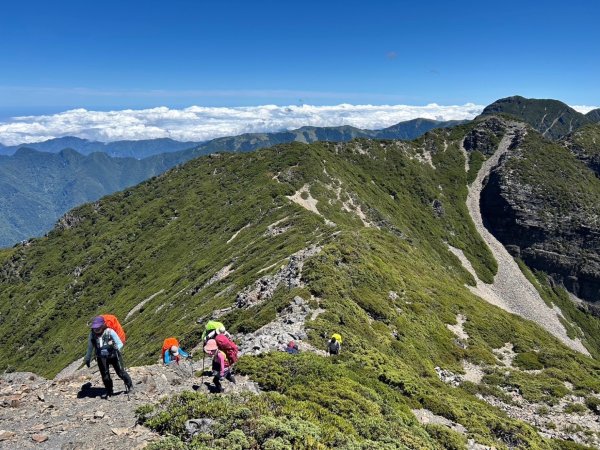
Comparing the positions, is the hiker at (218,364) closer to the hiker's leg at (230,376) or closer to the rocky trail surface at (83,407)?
the hiker's leg at (230,376)

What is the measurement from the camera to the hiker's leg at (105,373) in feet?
49.3

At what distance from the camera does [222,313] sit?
4506 cm

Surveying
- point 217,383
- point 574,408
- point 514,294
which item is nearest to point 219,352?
point 217,383

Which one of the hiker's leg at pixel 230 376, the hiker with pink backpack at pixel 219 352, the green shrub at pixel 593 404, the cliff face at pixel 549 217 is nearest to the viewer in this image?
the hiker with pink backpack at pixel 219 352

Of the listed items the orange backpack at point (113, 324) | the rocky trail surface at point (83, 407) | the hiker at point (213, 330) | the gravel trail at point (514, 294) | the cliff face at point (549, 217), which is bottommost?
the gravel trail at point (514, 294)

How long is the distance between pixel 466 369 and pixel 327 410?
28603 millimetres

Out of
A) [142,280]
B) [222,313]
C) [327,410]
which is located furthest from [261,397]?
[142,280]

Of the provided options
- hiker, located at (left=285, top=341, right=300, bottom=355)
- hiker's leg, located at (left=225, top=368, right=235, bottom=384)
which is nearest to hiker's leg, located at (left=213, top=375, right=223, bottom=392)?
hiker's leg, located at (left=225, top=368, right=235, bottom=384)

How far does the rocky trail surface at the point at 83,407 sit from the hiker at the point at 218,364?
0.53 meters

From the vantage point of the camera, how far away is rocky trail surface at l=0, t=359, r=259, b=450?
13.1 m

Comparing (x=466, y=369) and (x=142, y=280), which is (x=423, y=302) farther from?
(x=142, y=280)

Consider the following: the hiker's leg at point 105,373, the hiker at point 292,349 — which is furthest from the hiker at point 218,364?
the hiker at point 292,349

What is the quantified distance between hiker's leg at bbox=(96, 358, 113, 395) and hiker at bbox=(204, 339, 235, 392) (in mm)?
3791

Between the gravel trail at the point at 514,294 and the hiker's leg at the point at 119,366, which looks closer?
the hiker's leg at the point at 119,366
